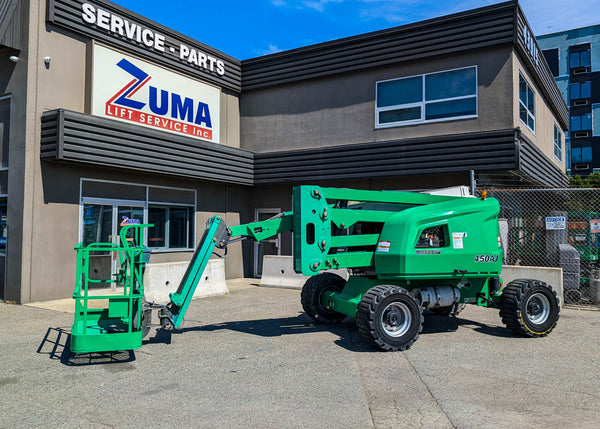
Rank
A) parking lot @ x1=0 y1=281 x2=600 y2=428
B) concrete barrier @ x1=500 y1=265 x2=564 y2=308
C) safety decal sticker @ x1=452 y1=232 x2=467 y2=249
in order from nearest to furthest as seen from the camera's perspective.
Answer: parking lot @ x1=0 y1=281 x2=600 y2=428 → safety decal sticker @ x1=452 y1=232 x2=467 y2=249 → concrete barrier @ x1=500 y1=265 x2=564 y2=308

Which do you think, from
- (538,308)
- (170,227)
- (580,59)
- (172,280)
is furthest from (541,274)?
(580,59)

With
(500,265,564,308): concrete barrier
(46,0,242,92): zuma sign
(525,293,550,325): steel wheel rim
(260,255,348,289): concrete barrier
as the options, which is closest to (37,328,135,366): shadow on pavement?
(525,293,550,325): steel wheel rim

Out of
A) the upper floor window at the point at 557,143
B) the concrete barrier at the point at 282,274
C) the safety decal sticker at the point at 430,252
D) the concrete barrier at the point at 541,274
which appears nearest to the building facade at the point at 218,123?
the concrete barrier at the point at 282,274

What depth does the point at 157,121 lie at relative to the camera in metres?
13.8

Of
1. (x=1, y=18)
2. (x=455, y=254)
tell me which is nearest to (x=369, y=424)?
(x=455, y=254)

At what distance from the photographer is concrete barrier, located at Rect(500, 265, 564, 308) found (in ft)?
34.3

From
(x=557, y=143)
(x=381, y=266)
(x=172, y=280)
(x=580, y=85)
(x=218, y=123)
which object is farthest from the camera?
(x=580, y=85)

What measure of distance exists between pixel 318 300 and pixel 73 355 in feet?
12.9

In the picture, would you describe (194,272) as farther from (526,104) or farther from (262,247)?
(526,104)

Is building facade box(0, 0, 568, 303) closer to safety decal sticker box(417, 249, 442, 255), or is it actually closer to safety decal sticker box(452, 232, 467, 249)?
safety decal sticker box(452, 232, 467, 249)

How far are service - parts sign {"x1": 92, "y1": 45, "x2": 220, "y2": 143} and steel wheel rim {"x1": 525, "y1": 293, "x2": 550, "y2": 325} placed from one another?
10373 millimetres

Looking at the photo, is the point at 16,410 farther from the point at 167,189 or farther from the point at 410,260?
the point at 167,189

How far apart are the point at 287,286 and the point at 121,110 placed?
6405mm

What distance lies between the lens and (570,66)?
49094mm
